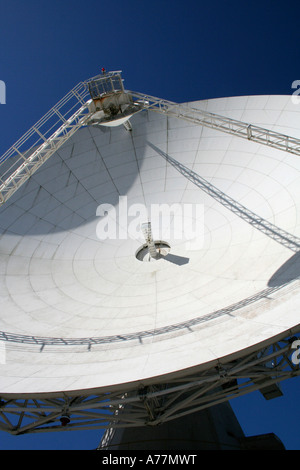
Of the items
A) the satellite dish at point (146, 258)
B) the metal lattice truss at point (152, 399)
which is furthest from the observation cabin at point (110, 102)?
the metal lattice truss at point (152, 399)

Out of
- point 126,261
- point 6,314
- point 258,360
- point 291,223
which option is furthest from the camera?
point 126,261

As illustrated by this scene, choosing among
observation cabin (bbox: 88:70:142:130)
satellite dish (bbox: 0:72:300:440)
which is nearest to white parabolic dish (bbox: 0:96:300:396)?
satellite dish (bbox: 0:72:300:440)

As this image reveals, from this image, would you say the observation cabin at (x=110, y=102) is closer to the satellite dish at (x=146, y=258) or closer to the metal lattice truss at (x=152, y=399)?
the satellite dish at (x=146, y=258)

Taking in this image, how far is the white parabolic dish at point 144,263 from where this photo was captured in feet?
39.3

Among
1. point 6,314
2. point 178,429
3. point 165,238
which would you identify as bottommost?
point 178,429

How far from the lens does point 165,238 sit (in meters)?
22.1

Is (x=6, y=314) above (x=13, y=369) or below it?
above

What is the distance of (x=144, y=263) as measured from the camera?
2083cm

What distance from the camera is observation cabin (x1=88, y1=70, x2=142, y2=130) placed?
80.1 ft

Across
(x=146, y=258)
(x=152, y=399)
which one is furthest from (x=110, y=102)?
(x=152, y=399)

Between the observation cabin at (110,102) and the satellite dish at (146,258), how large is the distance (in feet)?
4.12

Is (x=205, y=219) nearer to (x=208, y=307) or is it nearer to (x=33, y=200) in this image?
(x=208, y=307)
